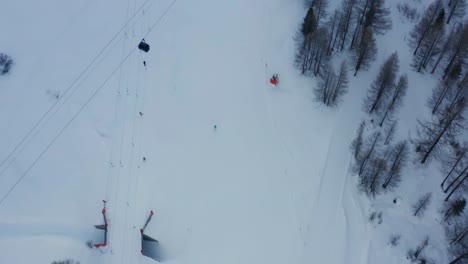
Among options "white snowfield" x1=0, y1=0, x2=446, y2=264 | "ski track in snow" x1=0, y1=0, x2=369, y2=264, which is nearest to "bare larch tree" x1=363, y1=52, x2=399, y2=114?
"white snowfield" x1=0, y1=0, x2=446, y2=264

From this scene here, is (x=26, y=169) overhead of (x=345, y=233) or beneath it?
overhead

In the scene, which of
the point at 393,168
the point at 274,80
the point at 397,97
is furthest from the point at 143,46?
the point at 393,168

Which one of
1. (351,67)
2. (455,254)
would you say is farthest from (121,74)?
(455,254)

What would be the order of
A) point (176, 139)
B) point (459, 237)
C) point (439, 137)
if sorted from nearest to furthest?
point (459, 237) → point (439, 137) → point (176, 139)

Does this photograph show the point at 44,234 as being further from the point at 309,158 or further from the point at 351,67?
the point at 351,67

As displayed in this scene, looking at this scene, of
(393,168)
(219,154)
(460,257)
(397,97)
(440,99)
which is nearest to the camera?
(460,257)

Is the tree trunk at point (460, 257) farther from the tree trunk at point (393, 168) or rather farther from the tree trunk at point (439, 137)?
the tree trunk at point (439, 137)

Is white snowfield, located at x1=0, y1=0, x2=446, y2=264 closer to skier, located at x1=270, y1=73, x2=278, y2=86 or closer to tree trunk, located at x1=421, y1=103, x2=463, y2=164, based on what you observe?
skier, located at x1=270, y1=73, x2=278, y2=86

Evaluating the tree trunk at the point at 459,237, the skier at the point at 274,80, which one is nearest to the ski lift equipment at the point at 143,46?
the skier at the point at 274,80

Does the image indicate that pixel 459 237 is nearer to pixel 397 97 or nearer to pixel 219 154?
pixel 397 97
